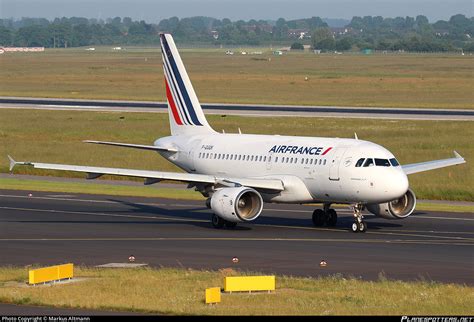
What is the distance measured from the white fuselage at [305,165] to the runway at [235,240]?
1964 millimetres

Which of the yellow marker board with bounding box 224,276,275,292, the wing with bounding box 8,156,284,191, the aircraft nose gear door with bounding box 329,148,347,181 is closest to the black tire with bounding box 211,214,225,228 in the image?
the wing with bounding box 8,156,284,191

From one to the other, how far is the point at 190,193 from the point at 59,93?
4052 inches

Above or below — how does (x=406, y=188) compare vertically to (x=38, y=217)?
above

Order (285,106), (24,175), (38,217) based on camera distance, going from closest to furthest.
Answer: (38,217) → (24,175) → (285,106)

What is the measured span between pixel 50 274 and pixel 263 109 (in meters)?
97.4

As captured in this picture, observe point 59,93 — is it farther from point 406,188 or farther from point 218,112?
point 406,188

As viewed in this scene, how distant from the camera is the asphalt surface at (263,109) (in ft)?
399

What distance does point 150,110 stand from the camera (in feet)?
436

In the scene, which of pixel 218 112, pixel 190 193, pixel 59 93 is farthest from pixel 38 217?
pixel 59 93

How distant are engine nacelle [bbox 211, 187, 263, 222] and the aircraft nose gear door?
3.70 meters

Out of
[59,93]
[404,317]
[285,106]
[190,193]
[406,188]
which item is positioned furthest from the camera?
[59,93]

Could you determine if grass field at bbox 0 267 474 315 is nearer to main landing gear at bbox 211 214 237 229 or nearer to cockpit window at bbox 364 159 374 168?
cockpit window at bbox 364 159 374 168

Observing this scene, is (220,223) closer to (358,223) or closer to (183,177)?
(183,177)

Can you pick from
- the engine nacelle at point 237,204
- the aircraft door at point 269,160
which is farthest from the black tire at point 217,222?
→ the aircraft door at point 269,160
